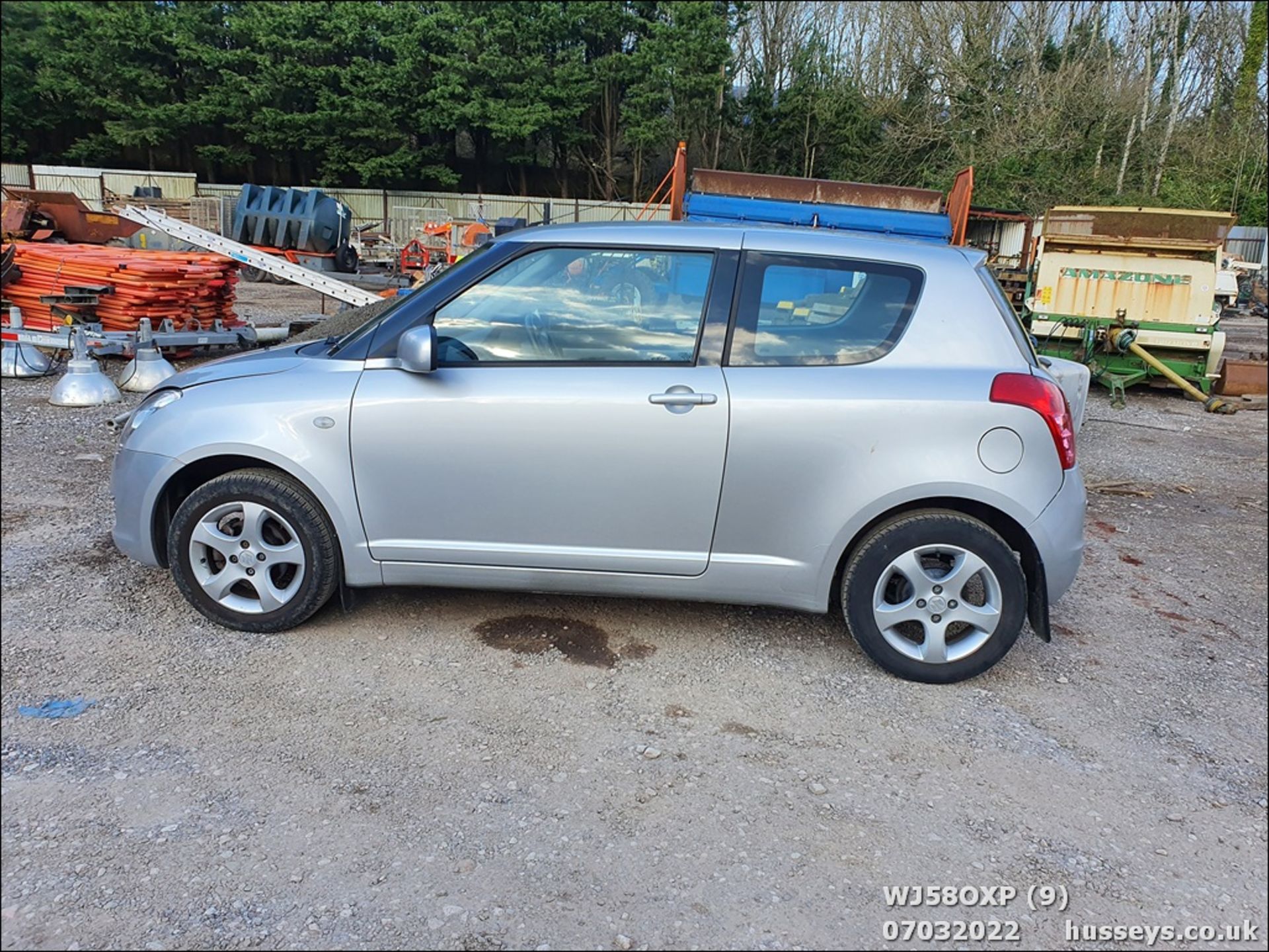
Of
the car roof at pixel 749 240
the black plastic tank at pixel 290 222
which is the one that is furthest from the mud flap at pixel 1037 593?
the black plastic tank at pixel 290 222

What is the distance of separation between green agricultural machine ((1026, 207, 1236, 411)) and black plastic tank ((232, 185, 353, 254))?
15602 millimetres

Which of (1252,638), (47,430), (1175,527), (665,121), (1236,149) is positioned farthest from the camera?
(665,121)

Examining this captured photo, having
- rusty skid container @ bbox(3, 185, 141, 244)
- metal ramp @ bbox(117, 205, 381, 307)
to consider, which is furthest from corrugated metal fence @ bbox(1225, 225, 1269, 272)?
rusty skid container @ bbox(3, 185, 141, 244)

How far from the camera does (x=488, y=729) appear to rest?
11.0 feet

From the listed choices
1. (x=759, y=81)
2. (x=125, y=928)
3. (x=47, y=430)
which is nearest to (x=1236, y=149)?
(x=759, y=81)

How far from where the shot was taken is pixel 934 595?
12.1ft

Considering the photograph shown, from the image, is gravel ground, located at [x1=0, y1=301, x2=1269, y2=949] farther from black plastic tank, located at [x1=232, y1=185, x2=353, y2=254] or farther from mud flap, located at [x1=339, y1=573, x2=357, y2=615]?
black plastic tank, located at [x1=232, y1=185, x2=353, y2=254]

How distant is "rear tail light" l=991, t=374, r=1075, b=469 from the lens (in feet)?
11.7

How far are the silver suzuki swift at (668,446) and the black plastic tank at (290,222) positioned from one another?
62.0 feet

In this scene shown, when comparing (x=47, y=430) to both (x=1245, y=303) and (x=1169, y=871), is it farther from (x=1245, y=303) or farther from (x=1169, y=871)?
(x=1245, y=303)

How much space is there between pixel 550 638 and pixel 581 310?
4.62ft

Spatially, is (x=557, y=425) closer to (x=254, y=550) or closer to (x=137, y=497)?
(x=254, y=550)

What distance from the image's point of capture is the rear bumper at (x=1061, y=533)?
365 centimetres

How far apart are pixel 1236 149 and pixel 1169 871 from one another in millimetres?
33705
